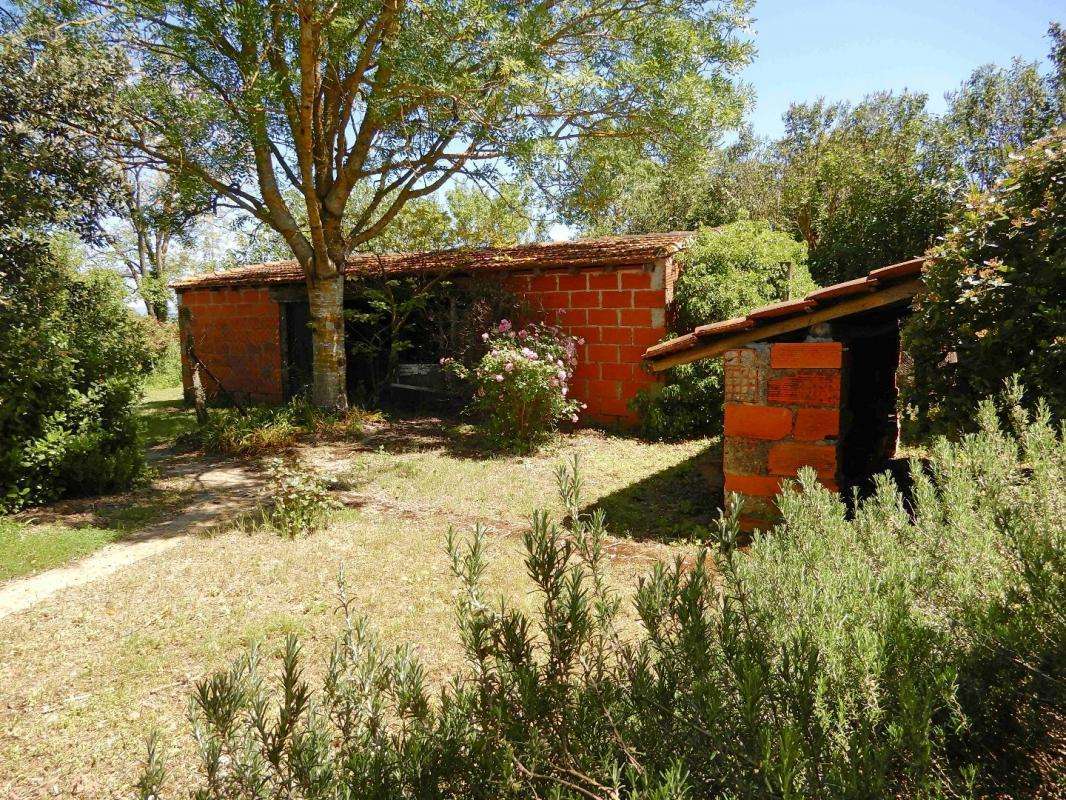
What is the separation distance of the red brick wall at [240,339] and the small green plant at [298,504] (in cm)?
819

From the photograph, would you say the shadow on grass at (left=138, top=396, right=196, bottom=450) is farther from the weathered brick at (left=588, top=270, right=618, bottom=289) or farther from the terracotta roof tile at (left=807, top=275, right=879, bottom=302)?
the terracotta roof tile at (left=807, top=275, right=879, bottom=302)

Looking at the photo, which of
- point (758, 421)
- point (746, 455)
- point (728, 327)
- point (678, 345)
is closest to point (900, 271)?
point (728, 327)

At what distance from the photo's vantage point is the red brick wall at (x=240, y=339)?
541 inches

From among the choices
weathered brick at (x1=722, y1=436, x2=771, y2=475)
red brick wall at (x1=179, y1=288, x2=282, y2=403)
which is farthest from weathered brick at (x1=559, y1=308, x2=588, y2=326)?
red brick wall at (x1=179, y1=288, x2=282, y2=403)

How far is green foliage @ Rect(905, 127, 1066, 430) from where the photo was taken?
332cm

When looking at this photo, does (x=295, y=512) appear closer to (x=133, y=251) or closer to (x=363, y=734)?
(x=363, y=734)

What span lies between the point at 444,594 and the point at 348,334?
993 centimetres

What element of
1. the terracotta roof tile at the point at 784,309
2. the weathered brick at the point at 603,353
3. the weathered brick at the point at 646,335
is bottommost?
the weathered brick at the point at 603,353

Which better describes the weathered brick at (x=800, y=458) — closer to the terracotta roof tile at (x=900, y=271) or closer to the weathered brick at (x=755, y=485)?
the weathered brick at (x=755, y=485)

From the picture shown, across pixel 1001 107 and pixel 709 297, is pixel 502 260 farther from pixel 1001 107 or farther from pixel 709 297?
pixel 1001 107

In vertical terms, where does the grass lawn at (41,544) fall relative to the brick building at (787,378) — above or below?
below

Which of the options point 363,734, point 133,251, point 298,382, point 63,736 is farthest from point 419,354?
point 133,251

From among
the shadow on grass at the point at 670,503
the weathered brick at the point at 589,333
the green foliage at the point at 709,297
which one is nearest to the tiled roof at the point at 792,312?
the shadow on grass at the point at 670,503

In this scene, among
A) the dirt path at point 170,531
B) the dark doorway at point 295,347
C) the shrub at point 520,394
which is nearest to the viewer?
the dirt path at point 170,531
